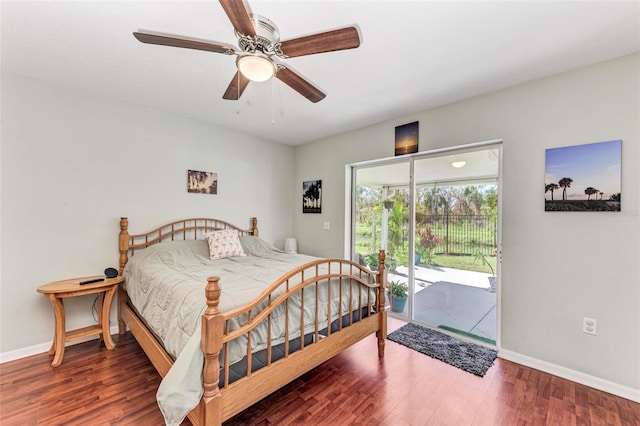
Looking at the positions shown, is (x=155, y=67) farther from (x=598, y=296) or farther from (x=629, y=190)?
(x=598, y=296)

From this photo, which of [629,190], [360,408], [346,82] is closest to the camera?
[360,408]

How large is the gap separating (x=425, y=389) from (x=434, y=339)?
90 cm

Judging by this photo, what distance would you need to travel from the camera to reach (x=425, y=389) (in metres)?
2.03

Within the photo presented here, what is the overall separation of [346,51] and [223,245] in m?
2.46

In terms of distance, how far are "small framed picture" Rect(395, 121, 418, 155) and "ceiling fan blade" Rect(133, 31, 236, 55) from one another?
2.37 m

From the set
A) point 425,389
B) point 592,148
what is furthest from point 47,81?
point 592,148

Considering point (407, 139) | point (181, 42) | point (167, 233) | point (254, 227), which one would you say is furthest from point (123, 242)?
point (407, 139)

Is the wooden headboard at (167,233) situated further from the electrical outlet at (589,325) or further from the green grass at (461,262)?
the electrical outlet at (589,325)

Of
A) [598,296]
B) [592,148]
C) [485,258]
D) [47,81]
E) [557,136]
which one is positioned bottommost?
[598,296]

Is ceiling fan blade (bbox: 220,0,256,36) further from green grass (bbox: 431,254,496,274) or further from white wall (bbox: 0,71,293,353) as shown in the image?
green grass (bbox: 431,254,496,274)

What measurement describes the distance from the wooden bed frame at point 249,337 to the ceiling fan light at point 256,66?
49.3 inches

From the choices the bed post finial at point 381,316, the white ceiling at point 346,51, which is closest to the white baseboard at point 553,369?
the bed post finial at point 381,316

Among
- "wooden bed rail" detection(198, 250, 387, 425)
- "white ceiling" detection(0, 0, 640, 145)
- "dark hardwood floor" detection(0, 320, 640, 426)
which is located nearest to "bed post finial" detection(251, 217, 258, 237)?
"white ceiling" detection(0, 0, 640, 145)

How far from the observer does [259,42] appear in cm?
147
